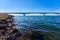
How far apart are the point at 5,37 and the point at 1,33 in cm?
90

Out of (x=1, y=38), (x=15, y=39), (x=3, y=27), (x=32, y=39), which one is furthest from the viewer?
(x=3, y=27)

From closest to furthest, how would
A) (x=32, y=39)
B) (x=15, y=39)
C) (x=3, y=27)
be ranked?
(x=15, y=39) → (x=32, y=39) → (x=3, y=27)

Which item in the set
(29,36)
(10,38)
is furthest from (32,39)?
(10,38)

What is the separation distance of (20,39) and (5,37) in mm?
1164

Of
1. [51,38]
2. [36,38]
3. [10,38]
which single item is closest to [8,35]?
[10,38]

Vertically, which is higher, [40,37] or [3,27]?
[3,27]

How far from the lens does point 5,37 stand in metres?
9.52

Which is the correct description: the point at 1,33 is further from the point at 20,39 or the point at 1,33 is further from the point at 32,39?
the point at 32,39

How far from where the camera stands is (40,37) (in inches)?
453

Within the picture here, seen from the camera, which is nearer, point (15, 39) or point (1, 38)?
point (1, 38)

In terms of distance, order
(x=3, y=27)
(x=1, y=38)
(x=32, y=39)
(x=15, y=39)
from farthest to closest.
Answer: (x=3, y=27), (x=32, y=39), (x=15, y=39), (x=1, y=38)

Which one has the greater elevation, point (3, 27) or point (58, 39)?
point (3, 27)

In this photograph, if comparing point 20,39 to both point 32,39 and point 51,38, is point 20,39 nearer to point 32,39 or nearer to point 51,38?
point 32,39

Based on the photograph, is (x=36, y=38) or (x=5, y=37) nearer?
(x=5, y=37)
